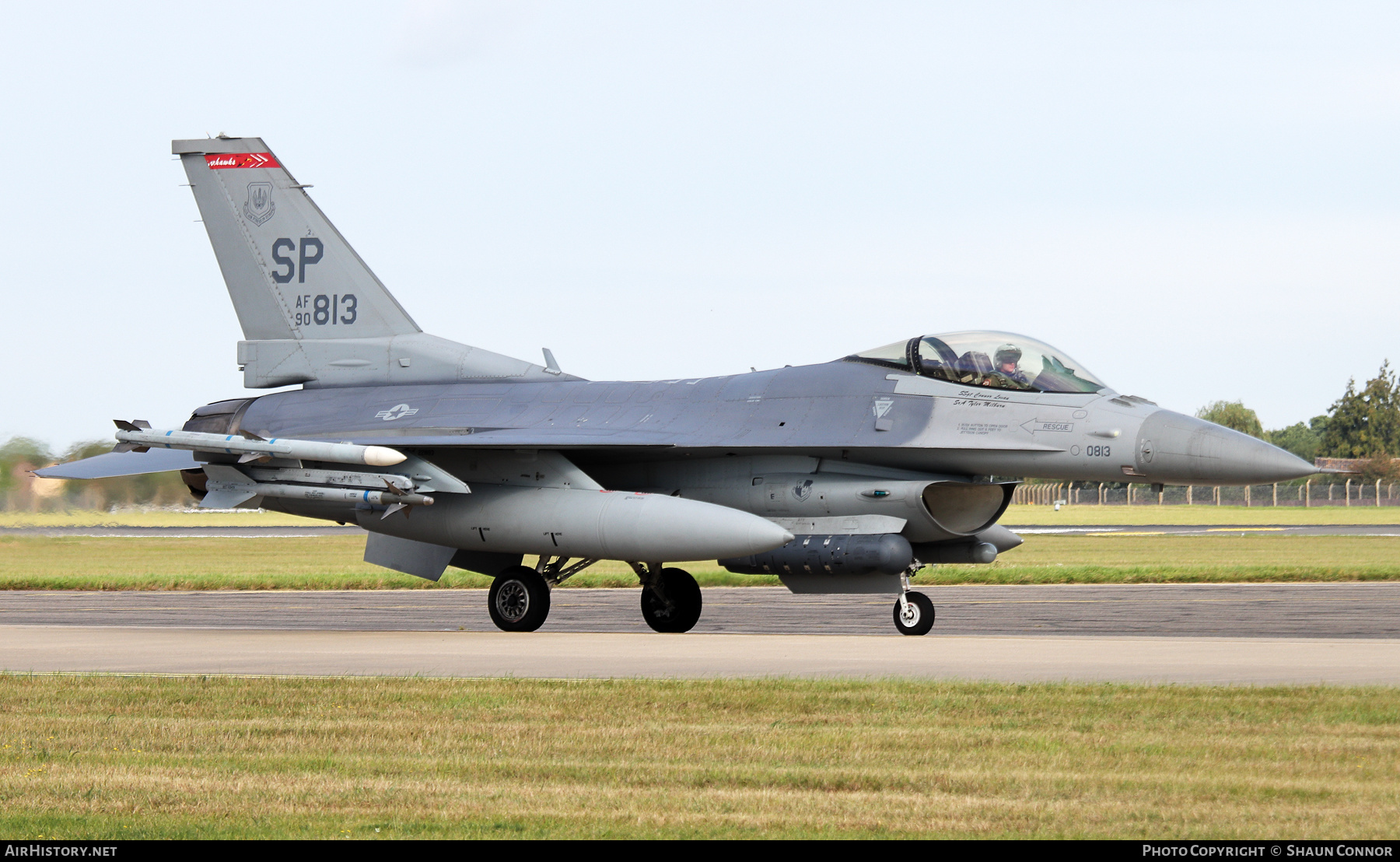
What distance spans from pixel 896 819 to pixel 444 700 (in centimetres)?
447

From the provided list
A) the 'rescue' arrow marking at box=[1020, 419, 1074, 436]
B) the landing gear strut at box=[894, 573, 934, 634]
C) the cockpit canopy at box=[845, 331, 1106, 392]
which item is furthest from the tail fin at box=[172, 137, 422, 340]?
the 'rescue' arrow marking at box=[1020, 419, 1074, 436]

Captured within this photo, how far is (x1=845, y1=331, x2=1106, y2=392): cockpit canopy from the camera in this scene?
1585 centimetres

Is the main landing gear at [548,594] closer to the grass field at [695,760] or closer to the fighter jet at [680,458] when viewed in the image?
the fighter jet at [680,458]

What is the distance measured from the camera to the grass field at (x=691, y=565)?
28141 mm

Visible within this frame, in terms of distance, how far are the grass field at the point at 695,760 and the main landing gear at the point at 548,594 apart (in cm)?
657

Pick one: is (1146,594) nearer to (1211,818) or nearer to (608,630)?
(608,630)

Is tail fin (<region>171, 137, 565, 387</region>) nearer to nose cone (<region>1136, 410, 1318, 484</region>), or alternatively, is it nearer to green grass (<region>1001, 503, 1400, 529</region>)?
nose cone (<region>1136, 410, 1318, 484</region>)

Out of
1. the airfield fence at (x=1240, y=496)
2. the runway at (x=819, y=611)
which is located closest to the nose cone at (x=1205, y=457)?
the runway at (x=819, y=611)

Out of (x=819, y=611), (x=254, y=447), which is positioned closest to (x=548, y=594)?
(x=254, y=447)

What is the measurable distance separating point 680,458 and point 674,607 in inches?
67.2

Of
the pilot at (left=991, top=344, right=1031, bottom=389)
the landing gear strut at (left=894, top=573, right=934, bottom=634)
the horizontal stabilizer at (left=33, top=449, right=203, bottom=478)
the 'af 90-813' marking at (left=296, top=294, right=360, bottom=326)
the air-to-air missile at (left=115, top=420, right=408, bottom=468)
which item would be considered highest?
the 'af 90-813' marking at (left=296, top=294, right=360, bottom=326)

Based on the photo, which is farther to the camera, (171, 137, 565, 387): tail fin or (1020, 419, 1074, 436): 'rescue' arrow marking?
(171, 137, 565, 387): tail fin

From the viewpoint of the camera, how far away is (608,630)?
17.4 m

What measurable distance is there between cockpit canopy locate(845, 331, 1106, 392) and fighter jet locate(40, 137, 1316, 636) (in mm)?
22
